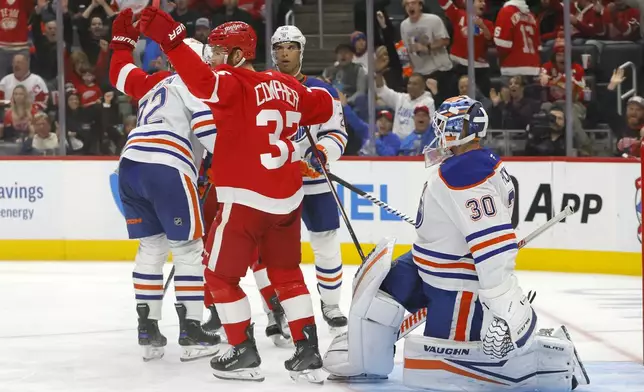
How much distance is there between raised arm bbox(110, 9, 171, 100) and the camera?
4.70m

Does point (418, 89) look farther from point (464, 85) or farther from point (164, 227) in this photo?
point (164, 227)

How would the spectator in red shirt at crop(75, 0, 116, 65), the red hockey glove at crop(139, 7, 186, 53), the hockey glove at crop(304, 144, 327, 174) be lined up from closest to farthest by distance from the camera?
the red hockey glove at crop(139, 7, 186, 53) < the hockey glove at crop(304, 144, 327, 174) < the spectator in red shirt at crop(75, 0, 116, 65)

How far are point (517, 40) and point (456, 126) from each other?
4.22m

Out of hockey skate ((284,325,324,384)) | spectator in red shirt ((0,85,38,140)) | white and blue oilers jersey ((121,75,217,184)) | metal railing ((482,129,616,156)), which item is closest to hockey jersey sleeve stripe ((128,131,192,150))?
white and blue oilers jersey ((121,75,217,184))

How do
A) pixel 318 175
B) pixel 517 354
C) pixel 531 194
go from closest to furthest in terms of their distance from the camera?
pixel 517 354 < pixel 318 175 < pixel 531 194

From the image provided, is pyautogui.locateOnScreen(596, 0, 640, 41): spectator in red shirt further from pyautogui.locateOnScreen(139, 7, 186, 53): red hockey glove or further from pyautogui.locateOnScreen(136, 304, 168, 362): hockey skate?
pyautogui.locateOnScreen(139, 7, 186, 53): red hockey glove

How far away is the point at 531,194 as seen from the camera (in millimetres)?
7250

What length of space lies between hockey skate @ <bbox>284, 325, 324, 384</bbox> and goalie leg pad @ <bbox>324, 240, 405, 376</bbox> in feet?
0.33

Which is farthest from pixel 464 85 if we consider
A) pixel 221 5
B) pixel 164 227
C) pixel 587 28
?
pixel 164 227

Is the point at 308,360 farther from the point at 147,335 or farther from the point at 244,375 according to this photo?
the point at 147,335

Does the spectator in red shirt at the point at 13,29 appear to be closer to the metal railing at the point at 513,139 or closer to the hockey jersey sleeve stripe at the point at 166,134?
the metal railing at the point at 513,139

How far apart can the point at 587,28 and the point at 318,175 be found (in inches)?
129

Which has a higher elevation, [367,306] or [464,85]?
[464,85]

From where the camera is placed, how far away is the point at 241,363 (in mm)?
4070
